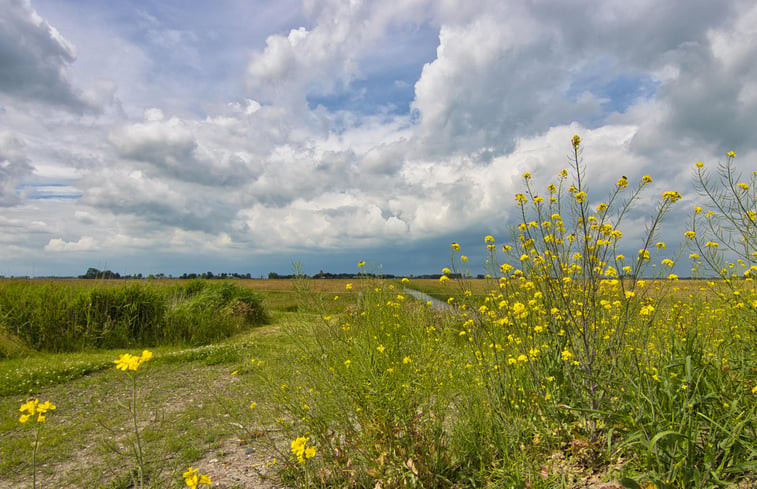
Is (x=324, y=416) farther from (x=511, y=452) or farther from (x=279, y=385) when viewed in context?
(x=511, y=452)

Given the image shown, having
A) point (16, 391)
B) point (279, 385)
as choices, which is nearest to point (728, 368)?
point (279, 385)

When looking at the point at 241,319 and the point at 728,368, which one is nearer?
the point at 728,368

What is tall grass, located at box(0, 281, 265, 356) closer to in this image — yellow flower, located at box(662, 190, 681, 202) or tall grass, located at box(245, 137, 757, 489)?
tall grass, located at box(245, 137, 757, 489)

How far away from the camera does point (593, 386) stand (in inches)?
107

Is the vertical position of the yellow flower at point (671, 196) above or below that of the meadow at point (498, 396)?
above

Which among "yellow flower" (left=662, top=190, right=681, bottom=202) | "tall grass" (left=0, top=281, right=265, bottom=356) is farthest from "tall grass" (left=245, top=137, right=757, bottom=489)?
"tall grass" (left=0, top=281, right=265, bottom=356)

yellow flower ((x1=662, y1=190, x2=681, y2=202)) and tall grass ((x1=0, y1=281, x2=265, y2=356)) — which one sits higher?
yellow flower ((x1=662, y1=190, x2=681, y2=202))

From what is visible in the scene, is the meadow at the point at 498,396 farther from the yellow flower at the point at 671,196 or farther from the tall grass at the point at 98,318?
the tall grass at the point at 98,318

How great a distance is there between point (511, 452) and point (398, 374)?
92 cm

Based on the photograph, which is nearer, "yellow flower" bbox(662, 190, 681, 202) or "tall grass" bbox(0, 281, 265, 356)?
"yellow flower" bbox(662, 190, 681, 202)

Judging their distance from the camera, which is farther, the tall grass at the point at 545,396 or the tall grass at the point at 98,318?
the tall grass at the point at 98,318

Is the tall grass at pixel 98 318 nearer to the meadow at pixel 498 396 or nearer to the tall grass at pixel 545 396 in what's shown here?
the meadow at pixel 498 396

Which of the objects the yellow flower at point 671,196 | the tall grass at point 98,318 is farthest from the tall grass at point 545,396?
the tall grass at point 98,318

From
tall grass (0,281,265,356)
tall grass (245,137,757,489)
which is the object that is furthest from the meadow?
tall grass (0,281,265,356)
